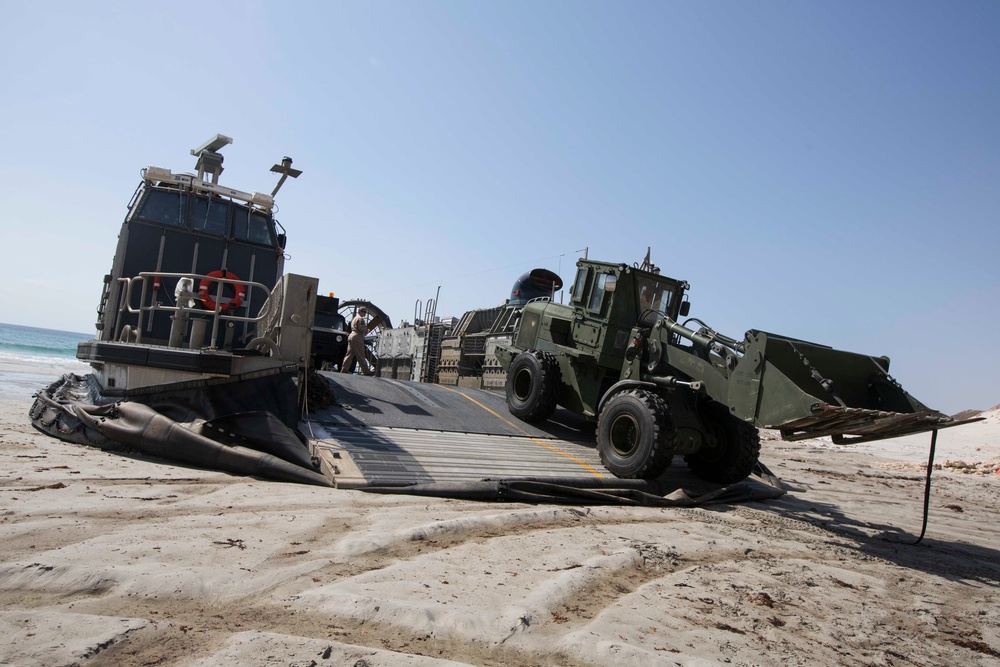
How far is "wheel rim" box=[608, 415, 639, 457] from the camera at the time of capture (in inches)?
302

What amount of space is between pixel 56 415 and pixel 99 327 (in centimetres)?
246

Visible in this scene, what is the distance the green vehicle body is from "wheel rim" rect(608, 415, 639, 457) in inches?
0.5

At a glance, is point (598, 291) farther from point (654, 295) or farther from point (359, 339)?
point (359, 339)

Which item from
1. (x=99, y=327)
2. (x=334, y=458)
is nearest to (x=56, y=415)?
(x=99, y=327)

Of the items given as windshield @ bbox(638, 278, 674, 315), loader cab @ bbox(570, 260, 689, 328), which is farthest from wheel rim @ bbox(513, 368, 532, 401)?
windshield @ bbox(638, 278, 674, 315)

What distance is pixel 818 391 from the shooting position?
661 centimetres

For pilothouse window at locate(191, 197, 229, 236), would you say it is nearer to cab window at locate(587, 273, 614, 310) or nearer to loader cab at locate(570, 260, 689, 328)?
loader cab at locate(570, 260, 689, 328)

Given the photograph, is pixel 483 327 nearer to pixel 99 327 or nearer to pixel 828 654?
pixel 99 327

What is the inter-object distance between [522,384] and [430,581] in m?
6.48

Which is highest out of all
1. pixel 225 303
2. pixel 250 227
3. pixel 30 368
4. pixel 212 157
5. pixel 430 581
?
pixel 212 157

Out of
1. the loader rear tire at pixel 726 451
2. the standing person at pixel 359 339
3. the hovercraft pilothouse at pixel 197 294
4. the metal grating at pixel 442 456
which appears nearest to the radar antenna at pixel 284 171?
the hovercraft pilothouse at pixel 197 294

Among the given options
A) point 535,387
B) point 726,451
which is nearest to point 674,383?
point 726,451

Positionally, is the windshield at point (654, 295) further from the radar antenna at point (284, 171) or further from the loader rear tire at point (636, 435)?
the radar antenna at point (284, 171)

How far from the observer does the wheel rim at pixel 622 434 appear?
7668 mm
